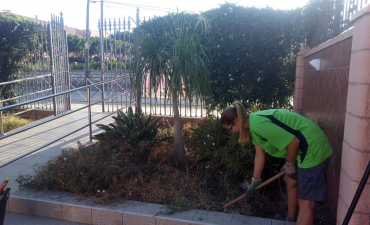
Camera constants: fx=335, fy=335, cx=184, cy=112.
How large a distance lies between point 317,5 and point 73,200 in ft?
15.1

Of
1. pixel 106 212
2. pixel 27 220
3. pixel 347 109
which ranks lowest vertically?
pixel 27 220

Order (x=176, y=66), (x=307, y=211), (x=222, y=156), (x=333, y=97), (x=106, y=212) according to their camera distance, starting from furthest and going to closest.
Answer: (x=176, y=66) → (x=222, y=156) → (x=106, y=212) → (x=333, y=97) → (x=307, y=211)

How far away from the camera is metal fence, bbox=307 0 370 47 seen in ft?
10.6

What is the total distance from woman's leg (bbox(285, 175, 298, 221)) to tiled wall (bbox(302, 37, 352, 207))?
14.6 inches

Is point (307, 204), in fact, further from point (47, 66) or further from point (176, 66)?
point (47, 66)

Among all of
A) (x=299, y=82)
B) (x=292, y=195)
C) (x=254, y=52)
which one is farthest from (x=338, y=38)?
(x=254, y=52)

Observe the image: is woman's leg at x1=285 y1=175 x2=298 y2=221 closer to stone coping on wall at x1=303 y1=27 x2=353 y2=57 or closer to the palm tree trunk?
stone coping on wall at x1=303 y1=27 x2=353 y2=57

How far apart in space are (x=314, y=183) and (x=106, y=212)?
7.21 feet

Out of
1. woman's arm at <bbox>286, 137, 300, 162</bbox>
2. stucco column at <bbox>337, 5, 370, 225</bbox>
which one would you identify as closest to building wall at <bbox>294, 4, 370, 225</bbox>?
stucco column at <bbox>337, 5, 370, 225</bbox>

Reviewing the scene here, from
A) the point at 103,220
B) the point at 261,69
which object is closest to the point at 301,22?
the point at 261,69

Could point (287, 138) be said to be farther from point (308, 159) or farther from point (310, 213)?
point (310, 213)

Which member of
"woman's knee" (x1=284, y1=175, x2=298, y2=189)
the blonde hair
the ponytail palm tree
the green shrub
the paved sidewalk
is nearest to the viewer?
the blonde hair

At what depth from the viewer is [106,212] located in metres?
3.70

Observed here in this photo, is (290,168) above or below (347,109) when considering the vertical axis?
below
